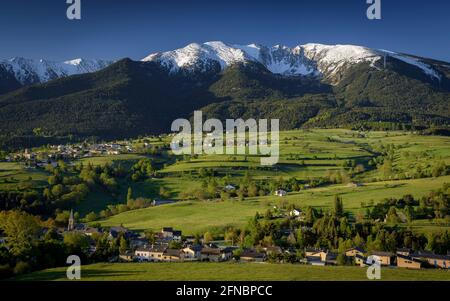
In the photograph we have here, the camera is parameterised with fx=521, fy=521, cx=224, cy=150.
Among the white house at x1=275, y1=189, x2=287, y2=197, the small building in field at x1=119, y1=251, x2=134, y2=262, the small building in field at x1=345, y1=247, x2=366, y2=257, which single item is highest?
the white house at x1=275, y1=189, x2=287, y2=197

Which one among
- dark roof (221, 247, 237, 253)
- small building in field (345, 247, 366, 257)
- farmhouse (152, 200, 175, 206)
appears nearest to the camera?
small building in field (345, 247, 366, 257)

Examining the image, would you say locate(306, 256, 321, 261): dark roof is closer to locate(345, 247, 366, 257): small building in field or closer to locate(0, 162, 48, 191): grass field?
locate(345, 247, 366, 257): small building in field

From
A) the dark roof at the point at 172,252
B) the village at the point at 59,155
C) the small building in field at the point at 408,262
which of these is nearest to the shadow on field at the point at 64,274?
the dark roof at the point at 172,252

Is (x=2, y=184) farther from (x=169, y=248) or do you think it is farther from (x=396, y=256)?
(x=396, y=256)

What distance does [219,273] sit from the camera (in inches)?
1288

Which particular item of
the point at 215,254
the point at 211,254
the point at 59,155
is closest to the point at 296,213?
the point at 215,254

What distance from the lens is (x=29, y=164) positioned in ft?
367

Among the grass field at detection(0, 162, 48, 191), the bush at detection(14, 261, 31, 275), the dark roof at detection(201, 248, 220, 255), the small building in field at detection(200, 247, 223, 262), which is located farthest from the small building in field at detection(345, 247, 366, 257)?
the grass field at detection(0, 162, 48, 191)

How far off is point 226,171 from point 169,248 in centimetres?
5950

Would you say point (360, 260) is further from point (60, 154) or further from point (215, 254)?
point (60, 154)

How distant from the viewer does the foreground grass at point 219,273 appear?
101ft

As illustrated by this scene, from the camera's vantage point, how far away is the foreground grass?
30812mm
